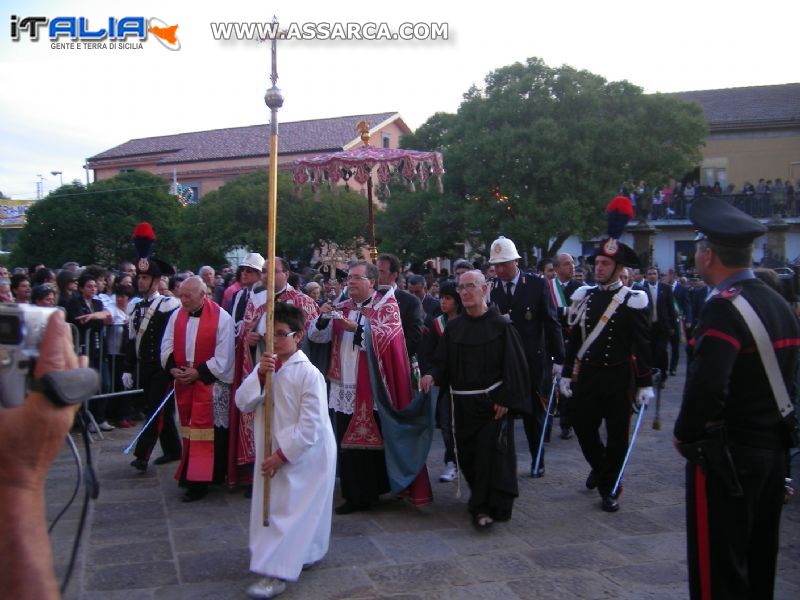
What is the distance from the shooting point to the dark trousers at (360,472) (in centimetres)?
593

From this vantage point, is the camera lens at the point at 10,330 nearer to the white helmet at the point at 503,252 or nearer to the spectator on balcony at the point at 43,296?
the white helmet at the point at 503,252

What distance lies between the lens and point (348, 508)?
5891mm

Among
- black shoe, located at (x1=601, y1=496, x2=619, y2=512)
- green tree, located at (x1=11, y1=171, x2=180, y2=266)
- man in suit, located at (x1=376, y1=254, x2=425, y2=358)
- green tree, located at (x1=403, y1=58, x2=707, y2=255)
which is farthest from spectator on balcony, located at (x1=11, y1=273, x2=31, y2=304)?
green tree, located at (x1=11, y1=171, x2=180, y2=266)

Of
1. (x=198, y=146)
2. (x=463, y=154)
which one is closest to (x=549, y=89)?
(x=463, y=154)

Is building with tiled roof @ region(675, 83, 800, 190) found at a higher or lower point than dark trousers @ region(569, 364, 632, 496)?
higher

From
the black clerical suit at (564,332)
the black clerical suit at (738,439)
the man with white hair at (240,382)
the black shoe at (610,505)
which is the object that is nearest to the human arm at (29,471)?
the black clerical suit at (738,439)

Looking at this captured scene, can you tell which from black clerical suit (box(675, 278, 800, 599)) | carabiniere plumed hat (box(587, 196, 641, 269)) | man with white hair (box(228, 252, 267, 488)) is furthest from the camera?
man with white hair (box(228, 252, 267, 488))

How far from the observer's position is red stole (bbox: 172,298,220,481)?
6266 mm

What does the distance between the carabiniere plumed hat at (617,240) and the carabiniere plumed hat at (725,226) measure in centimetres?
253

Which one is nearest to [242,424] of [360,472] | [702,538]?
[360,472]

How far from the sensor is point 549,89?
23641mm

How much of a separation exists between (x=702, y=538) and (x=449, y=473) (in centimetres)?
372

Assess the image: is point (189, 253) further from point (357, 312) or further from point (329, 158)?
point (357, 312)

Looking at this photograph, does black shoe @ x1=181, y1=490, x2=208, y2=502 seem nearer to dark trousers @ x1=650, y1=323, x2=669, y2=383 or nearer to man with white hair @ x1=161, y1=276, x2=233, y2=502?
man with white hair @ x1=161, y1=276, x2=233, y2=502
